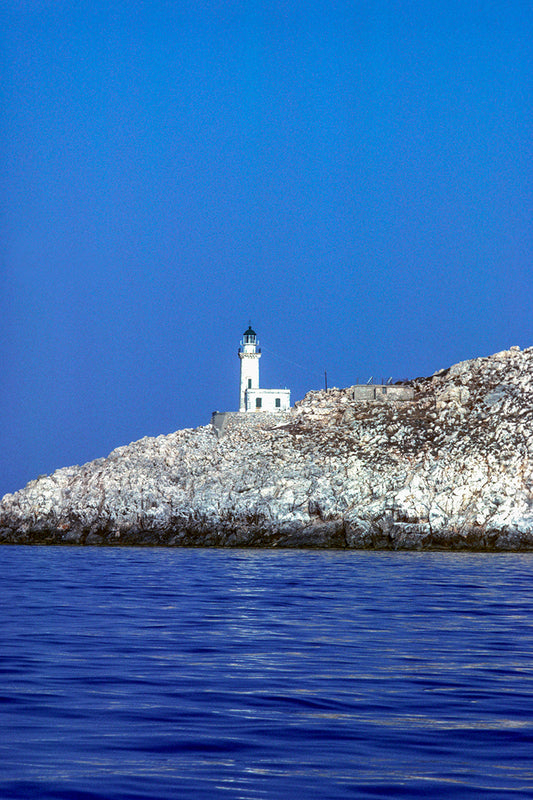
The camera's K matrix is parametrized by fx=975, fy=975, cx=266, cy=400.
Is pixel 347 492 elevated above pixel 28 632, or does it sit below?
above

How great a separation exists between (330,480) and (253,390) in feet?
111

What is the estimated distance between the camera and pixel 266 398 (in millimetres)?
103125

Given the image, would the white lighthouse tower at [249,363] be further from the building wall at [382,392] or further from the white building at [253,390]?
the building wall at [382,392]

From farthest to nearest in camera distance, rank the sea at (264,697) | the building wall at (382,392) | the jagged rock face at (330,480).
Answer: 1. the building wall at (382,392)
2. the jagged rock face at (330,480)
3. the sea at (264,697)

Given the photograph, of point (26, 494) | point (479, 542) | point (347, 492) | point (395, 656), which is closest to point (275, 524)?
point (347, 492)

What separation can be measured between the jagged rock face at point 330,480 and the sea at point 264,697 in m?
39.8

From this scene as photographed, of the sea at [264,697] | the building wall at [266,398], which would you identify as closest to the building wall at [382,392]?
the building wall at [266,398]

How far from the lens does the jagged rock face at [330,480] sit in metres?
65.8

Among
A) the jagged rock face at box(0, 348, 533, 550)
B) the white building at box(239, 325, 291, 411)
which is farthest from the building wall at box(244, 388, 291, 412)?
the jagged rock face at box(0, 348, 533, 550)

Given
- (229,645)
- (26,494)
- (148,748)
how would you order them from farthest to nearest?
(26,494) → (229,645) → (148,748)

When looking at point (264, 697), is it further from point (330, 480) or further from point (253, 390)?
point (253, 390)

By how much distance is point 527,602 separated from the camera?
82.2 feet

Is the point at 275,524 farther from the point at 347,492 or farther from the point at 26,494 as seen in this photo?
the point at 26,494

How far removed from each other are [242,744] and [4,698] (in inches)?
143
